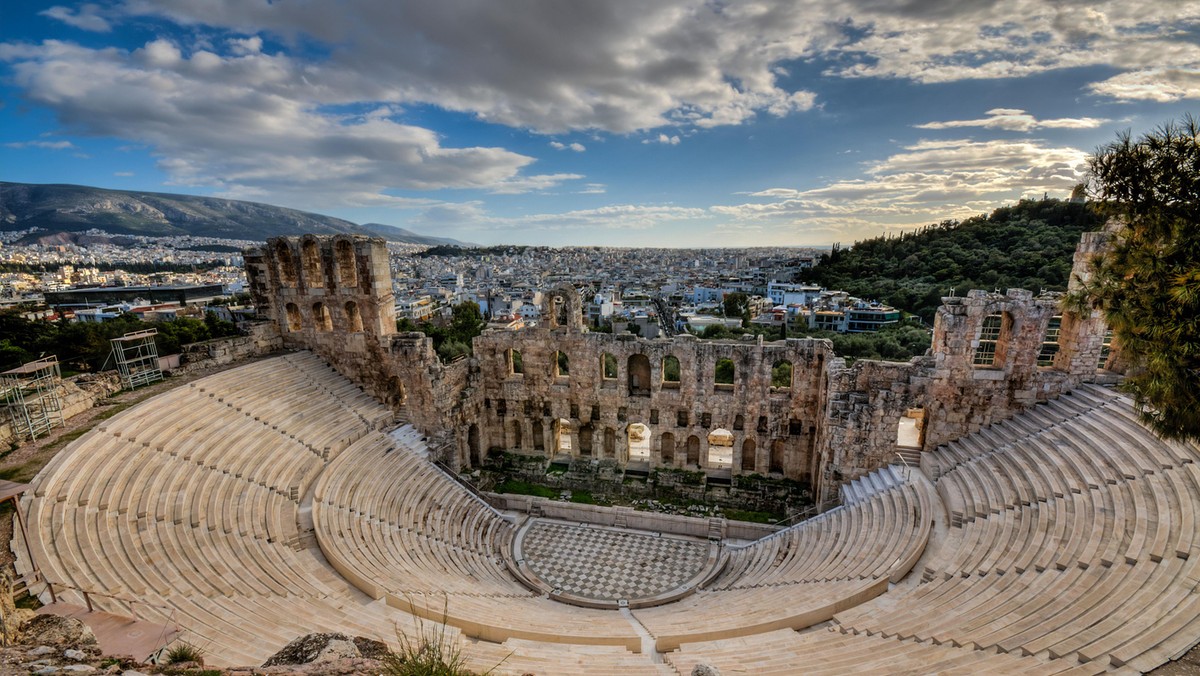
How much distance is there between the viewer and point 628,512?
21.2m

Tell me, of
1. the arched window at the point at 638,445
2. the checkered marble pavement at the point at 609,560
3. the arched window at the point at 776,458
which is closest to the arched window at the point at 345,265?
the checkered marble pavement at the point at 609,560

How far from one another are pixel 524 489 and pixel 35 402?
56.8 feet

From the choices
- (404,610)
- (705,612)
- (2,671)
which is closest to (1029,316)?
(705,612)

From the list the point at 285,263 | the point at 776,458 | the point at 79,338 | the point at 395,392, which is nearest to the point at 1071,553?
the point at 776,458

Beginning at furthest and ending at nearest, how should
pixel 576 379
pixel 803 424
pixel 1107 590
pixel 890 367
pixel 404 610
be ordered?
pixel 576 379
pixel 803 424
pixel 890 367
pixel 404 610
pixel 1107 590

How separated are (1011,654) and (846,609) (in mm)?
4209

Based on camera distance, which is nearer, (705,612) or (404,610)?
(404,610)

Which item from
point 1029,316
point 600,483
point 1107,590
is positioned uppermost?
point 1029,316

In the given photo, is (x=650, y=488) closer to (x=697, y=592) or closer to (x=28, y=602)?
(x=697, y=592)

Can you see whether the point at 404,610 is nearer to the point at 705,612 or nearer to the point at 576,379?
the point at 705,612

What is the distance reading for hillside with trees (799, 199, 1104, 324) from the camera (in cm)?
5131

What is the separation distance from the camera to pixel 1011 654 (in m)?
8.95

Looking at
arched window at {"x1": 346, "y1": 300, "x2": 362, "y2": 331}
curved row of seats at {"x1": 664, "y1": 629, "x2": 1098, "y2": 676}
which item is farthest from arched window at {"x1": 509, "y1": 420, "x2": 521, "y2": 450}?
curved row of seats at {"x1": 664, "y1": 629, "x2": 1098, "y2": 676}

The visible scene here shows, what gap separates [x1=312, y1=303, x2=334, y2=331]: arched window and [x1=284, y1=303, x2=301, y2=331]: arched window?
104 centimetres
